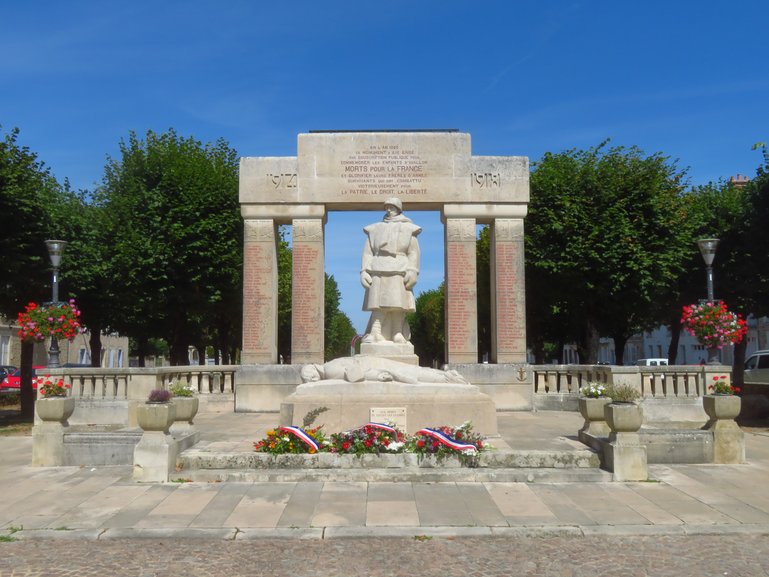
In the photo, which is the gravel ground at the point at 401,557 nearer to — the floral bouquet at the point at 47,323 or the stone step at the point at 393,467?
the stone step at the point at 393,467

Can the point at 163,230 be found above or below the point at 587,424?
above

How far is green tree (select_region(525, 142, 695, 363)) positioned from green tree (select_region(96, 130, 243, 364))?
11734mm

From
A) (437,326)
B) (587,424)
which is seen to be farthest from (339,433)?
(437,326)

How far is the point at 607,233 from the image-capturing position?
23.9m

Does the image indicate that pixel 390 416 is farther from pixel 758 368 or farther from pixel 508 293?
pixel 758 368

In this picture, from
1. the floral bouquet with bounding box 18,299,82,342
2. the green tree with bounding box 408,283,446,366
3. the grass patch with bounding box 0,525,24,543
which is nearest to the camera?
the grass patch with bounding box 0,525,24,543

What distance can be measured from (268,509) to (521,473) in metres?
3.72

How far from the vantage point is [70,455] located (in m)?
11.2

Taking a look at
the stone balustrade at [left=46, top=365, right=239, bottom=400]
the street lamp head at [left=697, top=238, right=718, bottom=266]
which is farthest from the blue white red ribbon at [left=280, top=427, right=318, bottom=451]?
the street lamp head at [left=697, top=238, right=718, bottom=266]

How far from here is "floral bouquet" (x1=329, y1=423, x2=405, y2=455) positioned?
9859mm

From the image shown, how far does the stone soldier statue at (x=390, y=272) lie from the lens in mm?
14188

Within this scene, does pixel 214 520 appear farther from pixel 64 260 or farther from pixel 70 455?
pixel 64 260

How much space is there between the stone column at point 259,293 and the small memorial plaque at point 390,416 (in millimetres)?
8929

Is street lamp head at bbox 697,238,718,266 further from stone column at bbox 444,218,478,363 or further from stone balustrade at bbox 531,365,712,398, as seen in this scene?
stone column at bbox 444,218,478,363
